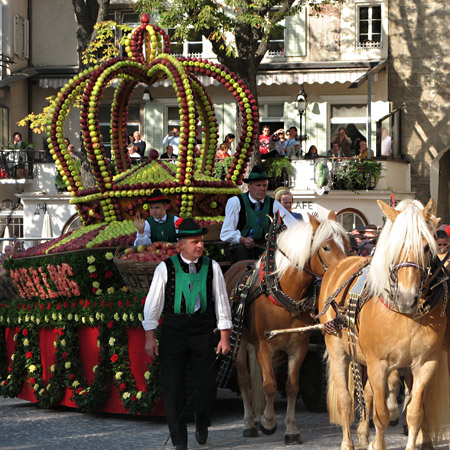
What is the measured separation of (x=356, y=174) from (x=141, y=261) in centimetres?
2237

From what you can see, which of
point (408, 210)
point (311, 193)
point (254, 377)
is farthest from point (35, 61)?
point (408, 210)

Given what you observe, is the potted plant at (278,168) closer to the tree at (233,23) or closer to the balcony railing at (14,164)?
the tree at (233,23)

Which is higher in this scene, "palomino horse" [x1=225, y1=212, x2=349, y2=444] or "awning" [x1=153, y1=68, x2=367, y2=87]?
"awning" [x1=153, y1=68, x2=367, y2=87]

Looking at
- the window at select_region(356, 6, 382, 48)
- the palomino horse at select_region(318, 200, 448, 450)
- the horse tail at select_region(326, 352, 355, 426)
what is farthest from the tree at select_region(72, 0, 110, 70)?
the palomino horse at select_region(318, 200, 448, 450)

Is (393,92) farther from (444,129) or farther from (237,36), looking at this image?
(237,36)

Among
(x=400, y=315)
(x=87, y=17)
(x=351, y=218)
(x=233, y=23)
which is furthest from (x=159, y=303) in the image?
(x=351, y=218)

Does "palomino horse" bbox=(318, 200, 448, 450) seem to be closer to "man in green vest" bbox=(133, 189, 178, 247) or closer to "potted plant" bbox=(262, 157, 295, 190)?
"man in green vest" bbox=(133, 189, 178, 247)

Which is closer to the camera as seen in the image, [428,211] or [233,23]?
[428,211]

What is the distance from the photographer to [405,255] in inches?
302

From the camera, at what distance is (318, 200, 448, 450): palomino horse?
7.68 meters

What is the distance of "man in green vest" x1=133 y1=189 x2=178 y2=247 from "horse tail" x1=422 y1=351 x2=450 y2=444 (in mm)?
3924

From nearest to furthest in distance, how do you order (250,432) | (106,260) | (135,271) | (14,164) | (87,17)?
(250,432)
(135,271)
(106,260)
(87,17)
(14,164)

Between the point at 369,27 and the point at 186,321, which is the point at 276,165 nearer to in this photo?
the point at 369,27

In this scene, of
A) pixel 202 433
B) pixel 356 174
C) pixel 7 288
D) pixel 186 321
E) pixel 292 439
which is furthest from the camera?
pixel 356 174
